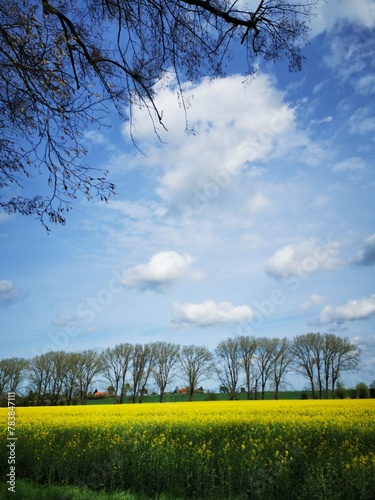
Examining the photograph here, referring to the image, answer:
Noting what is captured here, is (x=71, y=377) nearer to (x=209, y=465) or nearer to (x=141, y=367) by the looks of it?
(x=141, y=367)

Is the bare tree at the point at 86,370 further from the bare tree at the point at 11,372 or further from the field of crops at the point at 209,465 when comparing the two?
the field of crops at the point at 209,465

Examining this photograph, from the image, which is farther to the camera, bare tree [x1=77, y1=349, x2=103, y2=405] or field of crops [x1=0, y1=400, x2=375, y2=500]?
bare tree [x1=77, y1=349, x2=103, y2=405]

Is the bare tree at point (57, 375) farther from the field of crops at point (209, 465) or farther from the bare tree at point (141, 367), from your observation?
the field of crops at point (209, 465)

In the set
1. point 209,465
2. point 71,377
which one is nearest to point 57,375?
point 71,377

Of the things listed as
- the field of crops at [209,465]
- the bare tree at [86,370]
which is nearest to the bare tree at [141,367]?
the bare tree at [86,370]

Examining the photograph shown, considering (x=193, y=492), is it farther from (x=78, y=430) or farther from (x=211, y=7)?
(x=211, y=7)

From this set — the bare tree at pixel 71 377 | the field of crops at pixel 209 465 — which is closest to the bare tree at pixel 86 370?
the bare tree at pixel 71 377

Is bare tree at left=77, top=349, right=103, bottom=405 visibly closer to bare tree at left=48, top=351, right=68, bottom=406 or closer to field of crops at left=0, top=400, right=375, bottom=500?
bare tree at left=48, top=351, right=68, bottom=406

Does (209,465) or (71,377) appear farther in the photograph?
(71,377)

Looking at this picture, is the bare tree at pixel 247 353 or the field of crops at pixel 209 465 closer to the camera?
the field of crops at pixel 209 465

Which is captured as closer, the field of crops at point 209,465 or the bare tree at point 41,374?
the field of crops at point 209,465

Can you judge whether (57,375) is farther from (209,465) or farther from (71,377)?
(209,465)

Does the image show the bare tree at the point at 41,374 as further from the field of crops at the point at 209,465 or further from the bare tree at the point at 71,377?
the field of crops at the point at 209,465

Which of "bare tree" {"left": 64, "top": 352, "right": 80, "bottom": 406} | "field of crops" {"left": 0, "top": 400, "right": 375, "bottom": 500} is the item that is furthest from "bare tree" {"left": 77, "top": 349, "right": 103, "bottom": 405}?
"field of crops" {"left": 0, "top": 400, "right": 375, "bottom": 500}
